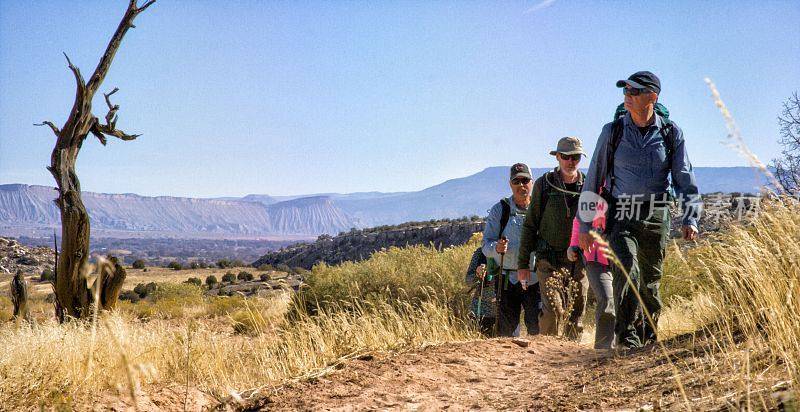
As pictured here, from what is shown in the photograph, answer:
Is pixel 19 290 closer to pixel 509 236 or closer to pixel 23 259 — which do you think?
pixel 509 236

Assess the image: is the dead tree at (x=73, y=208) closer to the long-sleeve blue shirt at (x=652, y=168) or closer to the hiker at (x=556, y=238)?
the hiker at (x=556, y=238)

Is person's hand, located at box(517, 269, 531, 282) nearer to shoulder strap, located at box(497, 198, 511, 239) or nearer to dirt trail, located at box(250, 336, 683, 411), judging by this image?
shoulder strap, located at box(497, 198, 511, 239)

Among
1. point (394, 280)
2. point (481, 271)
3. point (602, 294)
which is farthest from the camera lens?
point (394, 280)

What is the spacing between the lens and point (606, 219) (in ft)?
15.9

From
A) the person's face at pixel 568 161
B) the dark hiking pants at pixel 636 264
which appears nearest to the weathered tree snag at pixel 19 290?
the person's face at pixel 568 161

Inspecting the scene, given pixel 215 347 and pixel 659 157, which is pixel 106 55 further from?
pixel 659 157

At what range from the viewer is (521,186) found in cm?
639

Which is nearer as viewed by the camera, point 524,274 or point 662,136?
point 662,136

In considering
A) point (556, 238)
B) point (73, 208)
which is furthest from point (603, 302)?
point (73, 208)

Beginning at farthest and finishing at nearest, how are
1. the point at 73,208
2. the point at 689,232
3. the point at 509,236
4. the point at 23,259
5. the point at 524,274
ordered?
1. the point at 23,259
2. the point at 73,208
3. the point at 509,236
4. the point at 524,274
5. the point at 689,232

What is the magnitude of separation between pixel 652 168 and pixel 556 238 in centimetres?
139

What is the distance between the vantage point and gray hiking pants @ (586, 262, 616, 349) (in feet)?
16.8

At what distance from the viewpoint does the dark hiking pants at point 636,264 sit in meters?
4.73

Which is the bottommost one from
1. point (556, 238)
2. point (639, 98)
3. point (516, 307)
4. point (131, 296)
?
point (131, 296)
